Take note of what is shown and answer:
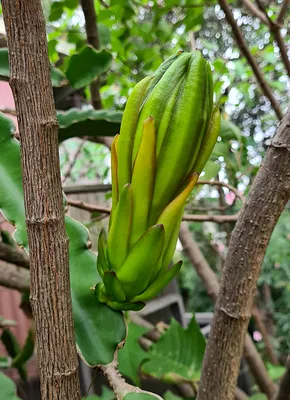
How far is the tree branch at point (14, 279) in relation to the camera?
2.57 ft

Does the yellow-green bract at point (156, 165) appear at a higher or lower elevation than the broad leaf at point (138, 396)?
higher

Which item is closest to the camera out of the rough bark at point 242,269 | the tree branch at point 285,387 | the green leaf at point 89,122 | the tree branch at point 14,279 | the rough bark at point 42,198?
the rough bark at point 42,198

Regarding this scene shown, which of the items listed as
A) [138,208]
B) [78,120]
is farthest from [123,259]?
[78,120]

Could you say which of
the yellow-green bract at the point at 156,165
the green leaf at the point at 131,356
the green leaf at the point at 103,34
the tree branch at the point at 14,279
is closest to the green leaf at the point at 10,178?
the yellow-green bract at the point at 156,165

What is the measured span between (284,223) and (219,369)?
8.74 ft

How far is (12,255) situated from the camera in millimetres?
684

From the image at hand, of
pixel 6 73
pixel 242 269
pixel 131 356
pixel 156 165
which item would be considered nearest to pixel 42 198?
pixel 156 165

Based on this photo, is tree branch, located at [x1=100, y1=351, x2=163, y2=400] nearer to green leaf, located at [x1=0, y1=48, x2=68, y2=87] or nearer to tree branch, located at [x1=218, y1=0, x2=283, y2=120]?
green leaf, located at [x1=0, y1=48, x2=68, y2=87]

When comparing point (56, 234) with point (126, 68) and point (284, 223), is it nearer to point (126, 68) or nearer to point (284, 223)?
point (126, 68)

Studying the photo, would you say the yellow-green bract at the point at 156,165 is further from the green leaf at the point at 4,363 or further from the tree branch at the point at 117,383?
the green leaf at the point at 4,363

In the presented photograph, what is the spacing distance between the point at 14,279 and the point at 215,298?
47cm

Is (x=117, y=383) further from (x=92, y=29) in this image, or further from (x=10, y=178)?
(x=92, y=29)

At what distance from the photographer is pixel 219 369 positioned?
0.42m

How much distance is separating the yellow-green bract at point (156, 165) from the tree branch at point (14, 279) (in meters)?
0.49
